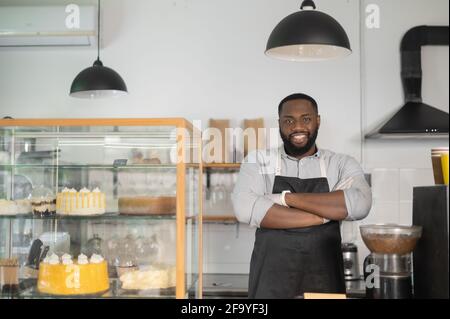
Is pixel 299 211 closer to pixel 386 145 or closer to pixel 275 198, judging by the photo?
pixel 275 198

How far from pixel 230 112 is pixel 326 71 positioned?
0.29m

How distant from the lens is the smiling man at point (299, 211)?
125 cm

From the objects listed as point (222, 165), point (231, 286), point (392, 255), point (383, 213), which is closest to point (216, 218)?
point (222, 165)

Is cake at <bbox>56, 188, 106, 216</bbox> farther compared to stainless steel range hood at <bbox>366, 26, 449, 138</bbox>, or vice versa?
cake at <bbox>56, 188, 106, 216</bbox>

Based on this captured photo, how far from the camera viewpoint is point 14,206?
1.49 meters

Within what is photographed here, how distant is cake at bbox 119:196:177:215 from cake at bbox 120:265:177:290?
15 centimetres

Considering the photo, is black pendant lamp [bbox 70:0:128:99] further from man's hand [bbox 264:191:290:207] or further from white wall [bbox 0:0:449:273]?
man's hand [bbox 264:191:290:207]

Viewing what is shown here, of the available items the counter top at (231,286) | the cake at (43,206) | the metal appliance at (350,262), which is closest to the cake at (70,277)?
the cake at (43,206)

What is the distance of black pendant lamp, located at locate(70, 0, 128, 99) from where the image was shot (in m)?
1.40

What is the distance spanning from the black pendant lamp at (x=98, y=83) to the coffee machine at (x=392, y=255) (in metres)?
0.79

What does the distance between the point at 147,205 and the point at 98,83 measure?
0.36 metres

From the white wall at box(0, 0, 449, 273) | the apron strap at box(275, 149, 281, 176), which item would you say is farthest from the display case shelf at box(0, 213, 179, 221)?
the apron strap at box(275, 149, 281, 176)

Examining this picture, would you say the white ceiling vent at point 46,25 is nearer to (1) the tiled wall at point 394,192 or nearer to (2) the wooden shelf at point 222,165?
(2) the wooden shelf at point 222,165
